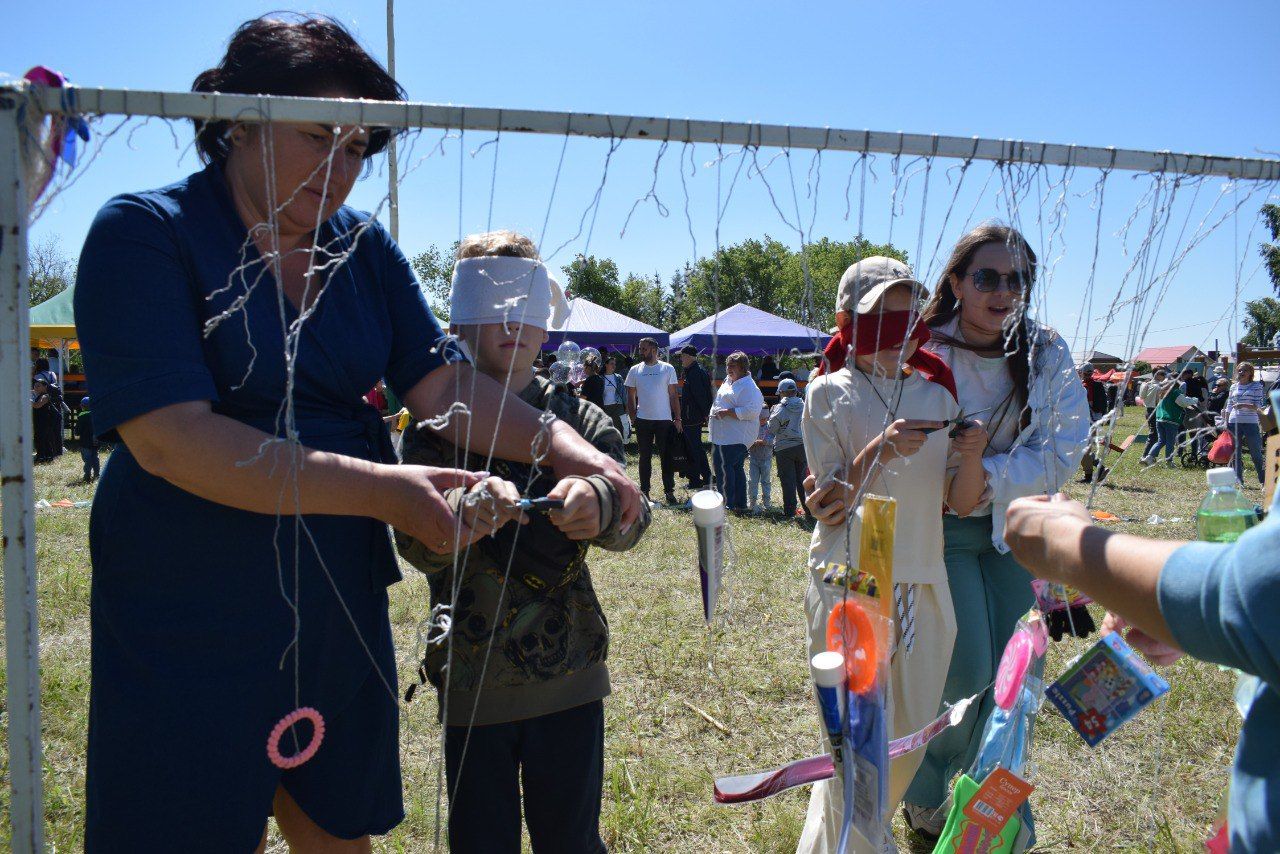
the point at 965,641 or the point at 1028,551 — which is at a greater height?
the point at 1028,551

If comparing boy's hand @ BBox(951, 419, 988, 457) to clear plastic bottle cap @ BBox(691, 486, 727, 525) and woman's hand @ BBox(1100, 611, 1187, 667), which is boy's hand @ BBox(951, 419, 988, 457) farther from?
woman's hand @ BBox(1100, 611, 1187, 667)

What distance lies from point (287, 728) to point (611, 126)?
120 centimetres

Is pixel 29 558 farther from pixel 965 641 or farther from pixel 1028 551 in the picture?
pixel 965 641

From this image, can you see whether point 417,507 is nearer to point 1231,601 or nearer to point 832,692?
point 832,692

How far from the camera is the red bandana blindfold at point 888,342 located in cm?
216

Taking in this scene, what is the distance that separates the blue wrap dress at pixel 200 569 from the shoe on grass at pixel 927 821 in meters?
1.92

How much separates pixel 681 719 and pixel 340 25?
3.02 m

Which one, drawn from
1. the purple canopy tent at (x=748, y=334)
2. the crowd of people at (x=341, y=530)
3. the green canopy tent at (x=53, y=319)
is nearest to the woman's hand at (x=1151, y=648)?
the crowd of people at (x=341, y=530)

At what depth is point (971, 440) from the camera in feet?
7.41

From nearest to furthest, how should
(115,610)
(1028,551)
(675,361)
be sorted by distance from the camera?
(1028,551)
(115,610)
(675,361)

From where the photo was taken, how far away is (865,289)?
7.15 feet

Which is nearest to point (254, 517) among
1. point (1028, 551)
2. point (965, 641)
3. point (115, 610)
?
point (115, 610)

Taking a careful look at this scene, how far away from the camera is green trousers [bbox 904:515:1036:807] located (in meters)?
2.47

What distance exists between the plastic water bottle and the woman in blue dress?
4.99ft
